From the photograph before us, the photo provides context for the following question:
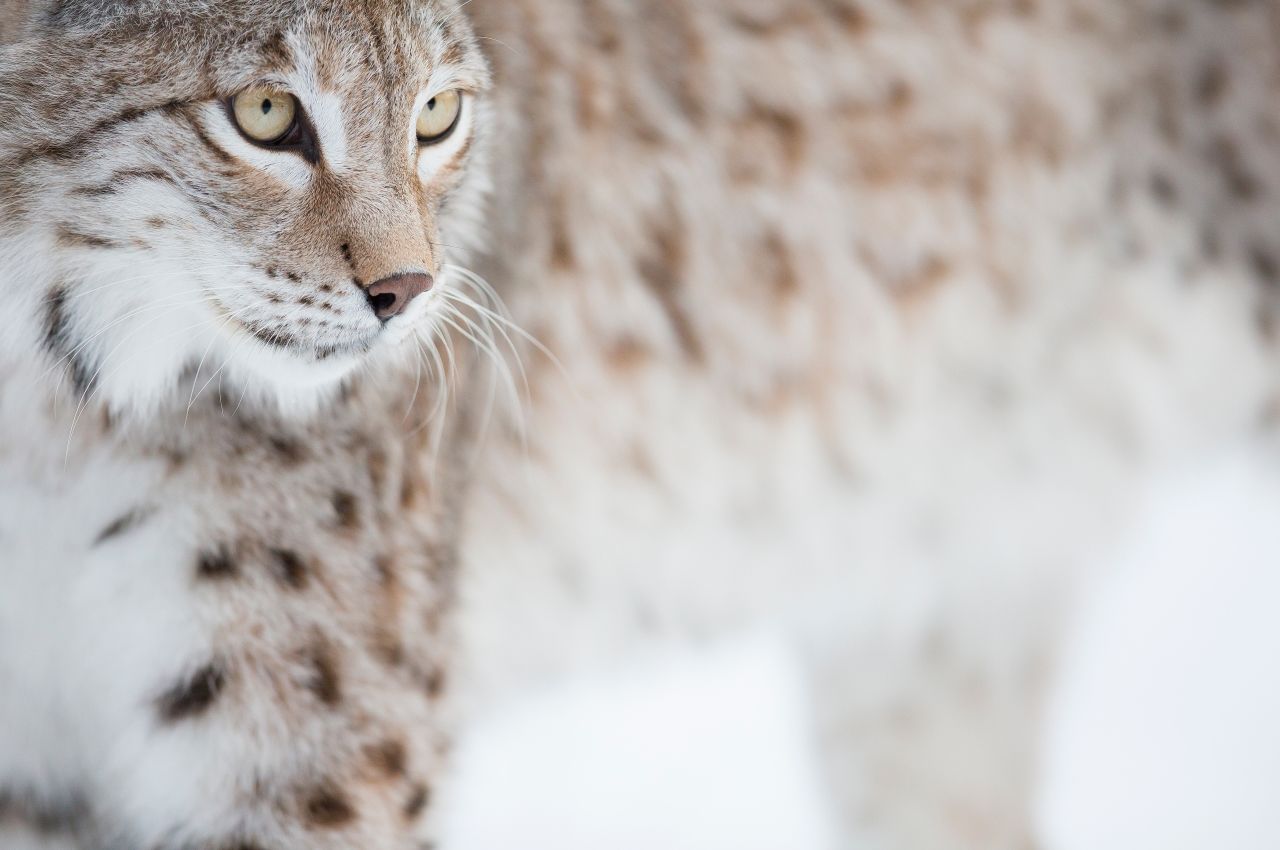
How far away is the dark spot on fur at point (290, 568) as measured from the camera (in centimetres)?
101

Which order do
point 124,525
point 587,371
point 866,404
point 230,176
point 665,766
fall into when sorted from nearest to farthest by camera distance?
point 230,176 → point 124,525 → point 587,371 → point 866,404 → point 665,766

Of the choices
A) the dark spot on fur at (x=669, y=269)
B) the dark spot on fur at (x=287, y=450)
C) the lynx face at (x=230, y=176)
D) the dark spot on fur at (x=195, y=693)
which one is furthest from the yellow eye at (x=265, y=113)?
the dark spot on fur at (x=669, y=269)

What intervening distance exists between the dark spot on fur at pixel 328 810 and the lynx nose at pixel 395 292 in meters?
0.30

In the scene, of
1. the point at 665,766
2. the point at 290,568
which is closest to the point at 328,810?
the point at 290,568

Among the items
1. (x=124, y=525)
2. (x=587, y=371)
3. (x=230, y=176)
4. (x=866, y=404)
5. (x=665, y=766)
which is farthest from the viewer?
(x=665, y=766)

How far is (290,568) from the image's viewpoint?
1017 mm

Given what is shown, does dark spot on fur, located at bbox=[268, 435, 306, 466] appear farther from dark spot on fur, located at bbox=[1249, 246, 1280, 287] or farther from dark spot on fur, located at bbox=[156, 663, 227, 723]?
→ dark spot on fur, located at bbox=[1249, 246, 1280, 287]

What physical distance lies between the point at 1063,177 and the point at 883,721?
0.65m

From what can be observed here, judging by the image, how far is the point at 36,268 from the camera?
95 centimetres

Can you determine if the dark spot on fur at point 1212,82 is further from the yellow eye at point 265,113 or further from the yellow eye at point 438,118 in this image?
the yellow eye at point 265,113

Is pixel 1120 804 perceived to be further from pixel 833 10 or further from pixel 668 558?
pixel 833 10

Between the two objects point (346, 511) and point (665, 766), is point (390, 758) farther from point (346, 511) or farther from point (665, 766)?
point (665, 766)

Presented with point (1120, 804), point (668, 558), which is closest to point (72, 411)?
point (668, 558)

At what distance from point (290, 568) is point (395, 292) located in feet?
0.67
